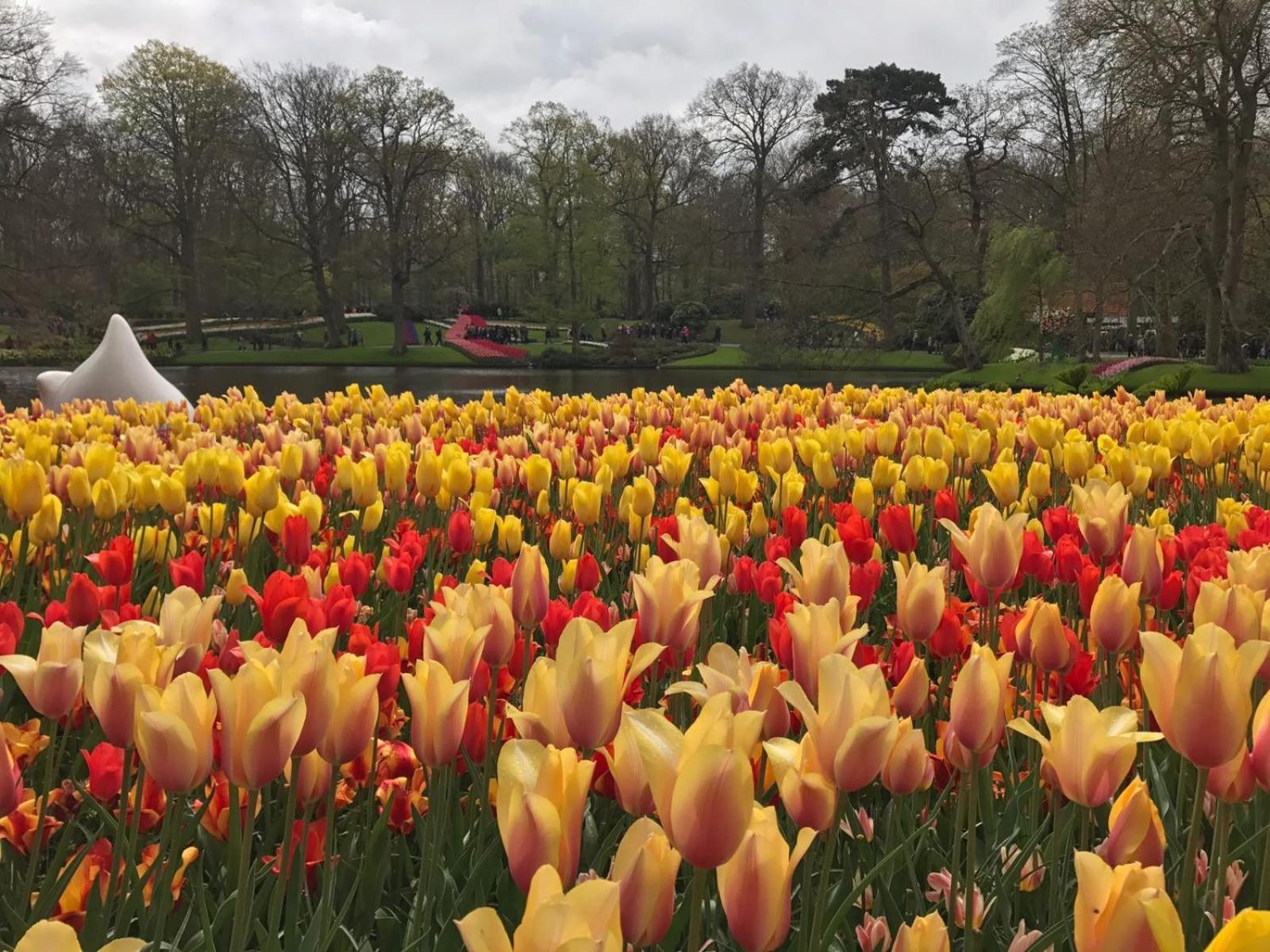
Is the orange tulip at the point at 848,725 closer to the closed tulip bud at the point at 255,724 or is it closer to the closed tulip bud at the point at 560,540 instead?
the closed tulip bud at the point at 255,724

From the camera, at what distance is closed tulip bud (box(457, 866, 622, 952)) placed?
29.5 inches

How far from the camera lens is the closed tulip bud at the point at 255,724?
1.10 meters

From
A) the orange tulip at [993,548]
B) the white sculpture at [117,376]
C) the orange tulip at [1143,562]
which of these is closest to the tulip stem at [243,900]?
the orange tulip at [993,548]

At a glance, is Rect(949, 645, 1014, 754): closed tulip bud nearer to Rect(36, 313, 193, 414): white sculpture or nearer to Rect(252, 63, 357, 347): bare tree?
Rect(36, 313, 193, 414): white sculpture

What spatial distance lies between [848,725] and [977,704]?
9.8 inches

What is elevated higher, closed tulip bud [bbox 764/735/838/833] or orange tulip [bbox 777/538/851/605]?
orange tulip [bbox 777/538/851/605]

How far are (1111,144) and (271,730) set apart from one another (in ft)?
124

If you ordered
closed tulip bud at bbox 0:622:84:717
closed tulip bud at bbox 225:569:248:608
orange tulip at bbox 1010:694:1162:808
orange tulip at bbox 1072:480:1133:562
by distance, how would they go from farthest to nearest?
orange tulip at bbox 1072:480:1133:562
closed tulip bud at bbox 225:569:248:608
closed tulip bud at bbox 0:622:84:717
orange tulip at bbox 1010:694:1162:808

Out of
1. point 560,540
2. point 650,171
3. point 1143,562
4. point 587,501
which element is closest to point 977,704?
point 1143,562

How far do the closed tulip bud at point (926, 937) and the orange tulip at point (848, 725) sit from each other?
14 centimetres

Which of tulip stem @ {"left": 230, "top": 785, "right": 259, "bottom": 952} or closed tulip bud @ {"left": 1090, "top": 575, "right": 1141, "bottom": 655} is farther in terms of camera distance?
closed tulip bud @ {"left": 1090, "top": 575, "right": 1141, "bottom": 655}

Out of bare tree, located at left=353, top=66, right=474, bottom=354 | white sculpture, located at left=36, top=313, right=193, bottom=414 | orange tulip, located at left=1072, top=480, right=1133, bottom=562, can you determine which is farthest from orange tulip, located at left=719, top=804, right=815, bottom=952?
bare tree, located at left=353, top=66, right=474, bottom=354

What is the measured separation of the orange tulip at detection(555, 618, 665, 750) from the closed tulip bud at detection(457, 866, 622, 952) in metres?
0.41

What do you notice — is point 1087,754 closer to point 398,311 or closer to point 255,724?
point 255,724
